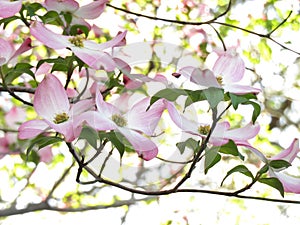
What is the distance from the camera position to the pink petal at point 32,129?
506 millimetres

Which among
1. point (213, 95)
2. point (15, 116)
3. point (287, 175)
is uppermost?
point (213, 95)

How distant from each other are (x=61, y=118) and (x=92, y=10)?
165 millimetres

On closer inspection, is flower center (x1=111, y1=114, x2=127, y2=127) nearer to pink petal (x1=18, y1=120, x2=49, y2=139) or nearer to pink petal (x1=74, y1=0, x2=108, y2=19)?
pink petal (x1=18, y1=120, x2=49, y2=139)

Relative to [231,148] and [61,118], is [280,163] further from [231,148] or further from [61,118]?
[61,118]

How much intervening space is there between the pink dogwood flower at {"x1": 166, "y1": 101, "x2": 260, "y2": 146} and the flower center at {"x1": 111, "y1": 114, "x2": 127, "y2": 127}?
45 millimetres

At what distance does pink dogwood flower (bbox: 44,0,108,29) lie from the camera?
0.60 m

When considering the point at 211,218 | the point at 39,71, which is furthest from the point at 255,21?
the point at 39,71

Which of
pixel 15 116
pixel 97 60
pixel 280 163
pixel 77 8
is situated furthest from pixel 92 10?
pixel 15 116

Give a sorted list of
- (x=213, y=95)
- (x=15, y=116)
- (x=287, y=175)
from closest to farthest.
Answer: (x=213, y=95)
(x=287, y=175)
(x=15, y=116)

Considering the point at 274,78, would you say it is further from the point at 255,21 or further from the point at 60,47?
the point at 60,47

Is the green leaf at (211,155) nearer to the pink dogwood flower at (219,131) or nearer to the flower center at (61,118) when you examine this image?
the pink dogwood flower at (219,131)

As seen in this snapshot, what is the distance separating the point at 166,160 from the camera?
55 centimetres

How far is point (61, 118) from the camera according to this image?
0.50 m

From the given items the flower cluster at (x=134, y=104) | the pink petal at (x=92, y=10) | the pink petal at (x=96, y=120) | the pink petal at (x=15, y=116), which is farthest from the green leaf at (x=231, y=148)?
the pink petal at (x=15, y=116)
